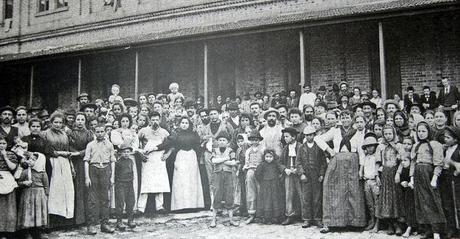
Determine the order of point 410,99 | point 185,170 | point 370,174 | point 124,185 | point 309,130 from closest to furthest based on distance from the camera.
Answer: point 370,174
point 309,130
point 124,185
point 185,170
point 410,99

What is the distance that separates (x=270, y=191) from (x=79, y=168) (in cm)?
330

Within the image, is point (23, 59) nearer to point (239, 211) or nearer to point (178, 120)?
point (178, 120)

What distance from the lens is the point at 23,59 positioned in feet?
56.9

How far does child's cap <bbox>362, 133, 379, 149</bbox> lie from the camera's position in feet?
23.4

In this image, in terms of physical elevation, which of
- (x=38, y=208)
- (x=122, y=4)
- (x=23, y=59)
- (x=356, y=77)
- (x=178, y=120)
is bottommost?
(x=38, y=208)

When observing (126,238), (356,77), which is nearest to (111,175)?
(126,238)

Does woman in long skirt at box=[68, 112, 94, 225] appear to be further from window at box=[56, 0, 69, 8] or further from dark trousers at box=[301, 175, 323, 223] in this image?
window at box=[56, 0, 69, 8]

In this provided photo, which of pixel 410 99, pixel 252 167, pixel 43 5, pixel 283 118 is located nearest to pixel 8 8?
pixel 43 5

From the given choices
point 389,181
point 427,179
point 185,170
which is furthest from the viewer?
point 185,170

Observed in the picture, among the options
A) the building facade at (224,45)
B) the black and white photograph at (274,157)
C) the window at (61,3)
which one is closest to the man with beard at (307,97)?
the black and white photograph at (274,157)

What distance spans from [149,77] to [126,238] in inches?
414

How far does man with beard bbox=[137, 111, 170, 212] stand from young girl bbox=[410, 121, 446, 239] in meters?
4.37

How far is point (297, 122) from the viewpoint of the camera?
8.26 m

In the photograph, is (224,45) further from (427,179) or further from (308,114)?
(427,179)
